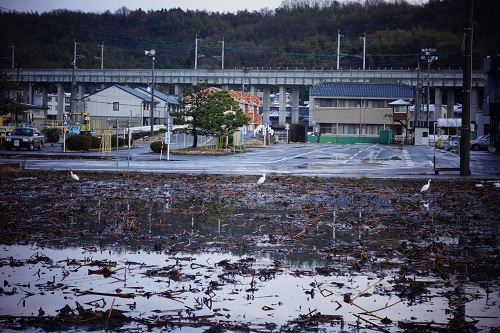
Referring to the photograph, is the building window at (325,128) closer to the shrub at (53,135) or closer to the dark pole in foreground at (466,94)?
the shrub at (53,135)

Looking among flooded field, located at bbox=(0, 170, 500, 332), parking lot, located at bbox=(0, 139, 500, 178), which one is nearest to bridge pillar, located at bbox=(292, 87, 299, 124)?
parking lot, located at bbox=(0, 139, 500, 178)

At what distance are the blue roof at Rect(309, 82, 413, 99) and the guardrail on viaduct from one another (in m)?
8.51

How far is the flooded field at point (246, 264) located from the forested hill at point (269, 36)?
104565mm

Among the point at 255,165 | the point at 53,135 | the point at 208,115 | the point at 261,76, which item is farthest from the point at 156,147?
the point at 261,76

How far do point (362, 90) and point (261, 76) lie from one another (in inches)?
764

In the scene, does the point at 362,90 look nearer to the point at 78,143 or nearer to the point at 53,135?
the point at 53,135

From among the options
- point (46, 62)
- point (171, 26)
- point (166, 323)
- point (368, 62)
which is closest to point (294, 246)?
point (166, 323)

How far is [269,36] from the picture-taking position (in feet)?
536

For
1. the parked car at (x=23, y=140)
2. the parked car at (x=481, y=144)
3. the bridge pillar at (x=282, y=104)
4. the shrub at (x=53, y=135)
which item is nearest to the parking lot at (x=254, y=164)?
the parked car at (x=23, y=140)

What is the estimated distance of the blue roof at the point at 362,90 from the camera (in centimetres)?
9588

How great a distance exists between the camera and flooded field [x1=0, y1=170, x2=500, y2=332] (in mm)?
5996

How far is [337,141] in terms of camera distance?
9381 cm

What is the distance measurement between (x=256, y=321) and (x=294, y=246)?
152 inches

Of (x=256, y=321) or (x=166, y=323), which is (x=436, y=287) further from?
(x=166, y=323)
